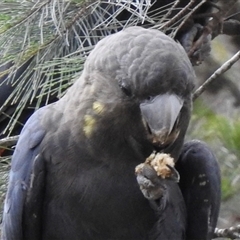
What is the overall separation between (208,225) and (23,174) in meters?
0.40

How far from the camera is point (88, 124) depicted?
43.5 inches

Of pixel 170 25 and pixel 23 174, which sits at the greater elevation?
pixel 170 25

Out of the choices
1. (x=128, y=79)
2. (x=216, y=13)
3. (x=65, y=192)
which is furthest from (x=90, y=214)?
(x=216, y=13)

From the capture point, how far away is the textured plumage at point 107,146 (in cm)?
99

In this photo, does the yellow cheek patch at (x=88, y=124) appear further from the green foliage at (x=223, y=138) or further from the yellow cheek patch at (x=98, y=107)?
the green foliage at (x=223, y=138)

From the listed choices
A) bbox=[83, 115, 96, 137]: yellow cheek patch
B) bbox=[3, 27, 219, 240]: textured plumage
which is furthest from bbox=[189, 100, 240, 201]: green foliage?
bbox=[83, 115, 96, 137]: yellow cheek patch

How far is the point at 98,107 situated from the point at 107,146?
7 centimetres

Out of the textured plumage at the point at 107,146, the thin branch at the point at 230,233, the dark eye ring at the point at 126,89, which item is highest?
the dark eye ring at the point at 126,89

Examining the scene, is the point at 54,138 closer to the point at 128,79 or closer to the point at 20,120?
the point at 128,79

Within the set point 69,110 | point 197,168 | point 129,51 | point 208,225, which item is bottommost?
point 208,225

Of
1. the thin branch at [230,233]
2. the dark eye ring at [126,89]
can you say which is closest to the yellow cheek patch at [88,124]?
the dark eye ring at [126,89]

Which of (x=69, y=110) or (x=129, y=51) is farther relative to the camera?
(x=69, y=110)

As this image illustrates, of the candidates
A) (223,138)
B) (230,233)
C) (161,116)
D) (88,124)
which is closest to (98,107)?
(88,124)

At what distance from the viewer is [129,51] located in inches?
40.7
